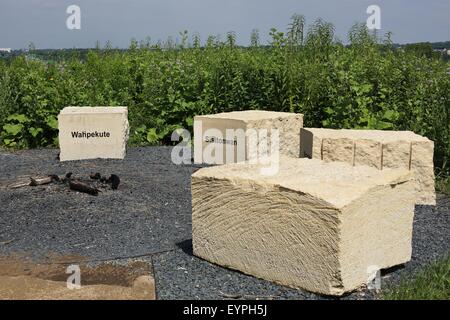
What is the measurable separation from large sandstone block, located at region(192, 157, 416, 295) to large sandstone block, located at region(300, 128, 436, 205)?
1725 millimetres

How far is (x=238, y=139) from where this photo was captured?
8141mm

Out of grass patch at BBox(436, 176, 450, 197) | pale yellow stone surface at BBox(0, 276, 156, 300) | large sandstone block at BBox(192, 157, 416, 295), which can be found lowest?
pale yellow stone surface at BBox(0, 276, 156, 300)

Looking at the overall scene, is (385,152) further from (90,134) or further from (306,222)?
(90,134)

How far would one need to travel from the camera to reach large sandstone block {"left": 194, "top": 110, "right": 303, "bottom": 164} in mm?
8086

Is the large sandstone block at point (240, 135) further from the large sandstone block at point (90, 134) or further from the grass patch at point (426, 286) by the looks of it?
the grass patch at point (426, 286)

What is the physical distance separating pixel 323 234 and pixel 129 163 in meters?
5.25

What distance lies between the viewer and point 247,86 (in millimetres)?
10344

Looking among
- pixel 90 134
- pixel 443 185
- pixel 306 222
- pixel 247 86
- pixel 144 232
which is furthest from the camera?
pixel 247 86

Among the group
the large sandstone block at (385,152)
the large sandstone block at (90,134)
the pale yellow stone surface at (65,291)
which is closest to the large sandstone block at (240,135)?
the large sandstone block at (90,134)

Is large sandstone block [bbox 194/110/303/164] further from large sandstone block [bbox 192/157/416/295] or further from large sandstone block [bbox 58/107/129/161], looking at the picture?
large sandstone block [bbox 192/157/416/295]

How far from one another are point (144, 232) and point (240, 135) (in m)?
3.00

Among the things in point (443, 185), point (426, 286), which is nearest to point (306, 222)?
point (426, 286)

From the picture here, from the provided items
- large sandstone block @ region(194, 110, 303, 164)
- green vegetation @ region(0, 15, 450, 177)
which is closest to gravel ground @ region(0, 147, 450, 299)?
large sandstone block @ region(194, 110, 303, 164)

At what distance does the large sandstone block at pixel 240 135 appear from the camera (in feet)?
26.5
